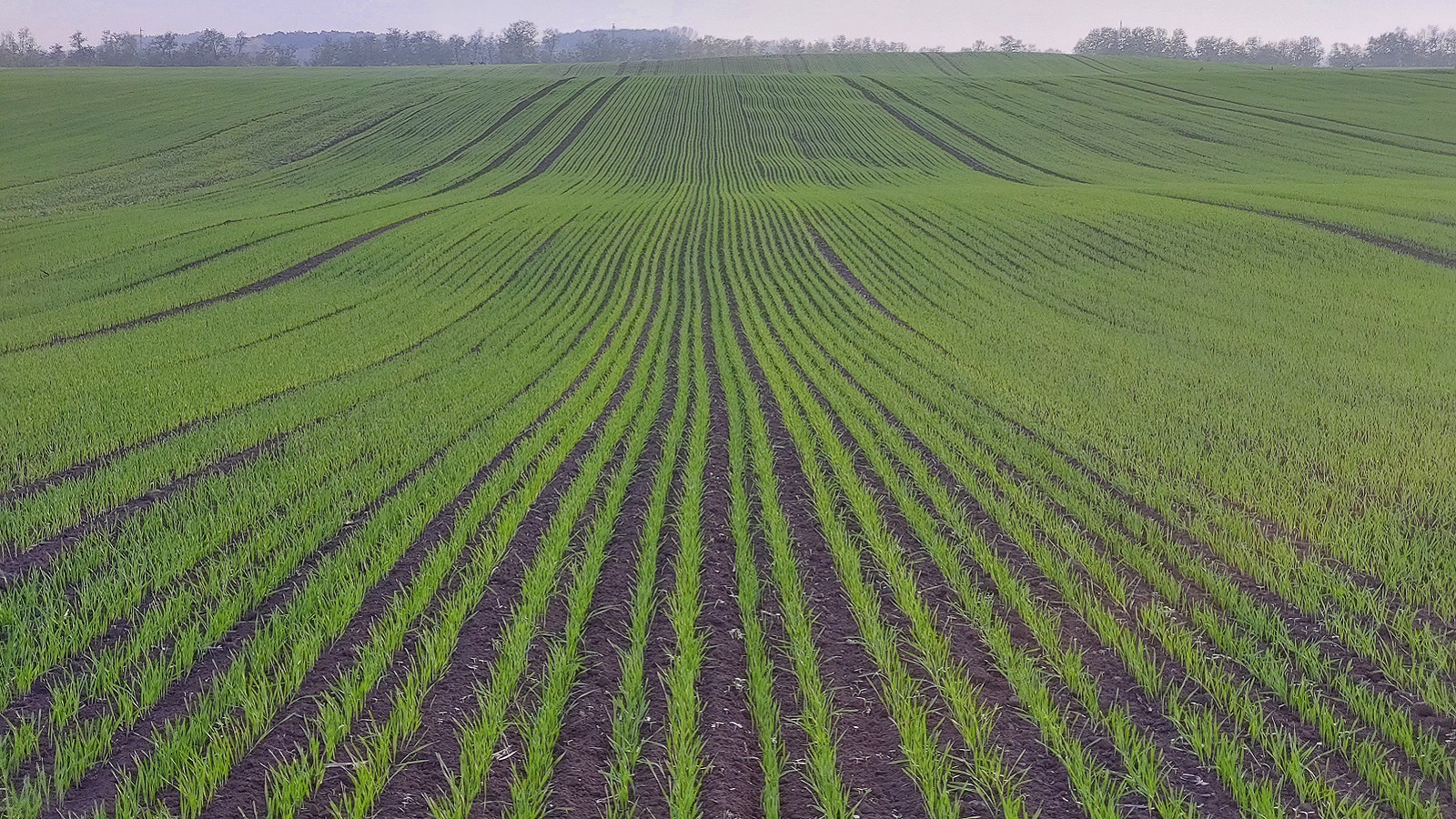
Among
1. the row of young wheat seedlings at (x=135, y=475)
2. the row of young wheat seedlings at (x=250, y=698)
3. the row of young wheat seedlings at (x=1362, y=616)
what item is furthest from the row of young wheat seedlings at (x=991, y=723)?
the row of young wheat seedlings at (x=135, y=475)

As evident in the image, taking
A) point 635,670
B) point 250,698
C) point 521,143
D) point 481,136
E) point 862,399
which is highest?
point 481,136

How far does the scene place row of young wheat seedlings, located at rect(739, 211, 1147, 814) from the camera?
3.73m

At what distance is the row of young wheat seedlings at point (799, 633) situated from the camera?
12.5 feet

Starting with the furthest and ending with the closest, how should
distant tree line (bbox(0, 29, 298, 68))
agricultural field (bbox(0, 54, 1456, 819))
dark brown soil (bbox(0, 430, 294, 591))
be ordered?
1. distant tree line (bbox(0, 29, 298, 68))
2. dark brown soil (bbox(0, 430, 294, 591))
3. agricultural field (bbox(0, 54, 1456, 819))

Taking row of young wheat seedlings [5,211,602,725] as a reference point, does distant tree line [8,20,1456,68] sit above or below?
above

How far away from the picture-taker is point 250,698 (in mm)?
4270

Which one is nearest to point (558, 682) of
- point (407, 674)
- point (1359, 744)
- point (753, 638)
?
point (407, 674)

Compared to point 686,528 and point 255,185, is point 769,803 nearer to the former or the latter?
point 686,528

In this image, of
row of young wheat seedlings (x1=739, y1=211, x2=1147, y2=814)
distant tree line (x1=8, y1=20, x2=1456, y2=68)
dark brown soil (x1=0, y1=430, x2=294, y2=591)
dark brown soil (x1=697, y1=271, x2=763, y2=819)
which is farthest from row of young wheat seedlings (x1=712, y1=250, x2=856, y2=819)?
distant tree line (x1=8, y1=20, x2=1456, y2=68)

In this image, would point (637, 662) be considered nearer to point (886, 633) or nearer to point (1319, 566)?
point (886, 633)

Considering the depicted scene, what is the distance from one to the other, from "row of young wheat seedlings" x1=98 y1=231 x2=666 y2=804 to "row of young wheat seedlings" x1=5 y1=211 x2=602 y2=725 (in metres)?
1.09

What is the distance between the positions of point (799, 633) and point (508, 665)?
1.89m

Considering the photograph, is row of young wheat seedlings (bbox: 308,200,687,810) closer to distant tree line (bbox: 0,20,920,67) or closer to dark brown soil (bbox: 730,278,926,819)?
dark brown soil (bbox: 730,278,926,819)

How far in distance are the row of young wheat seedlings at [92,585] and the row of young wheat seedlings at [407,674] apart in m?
1.76
